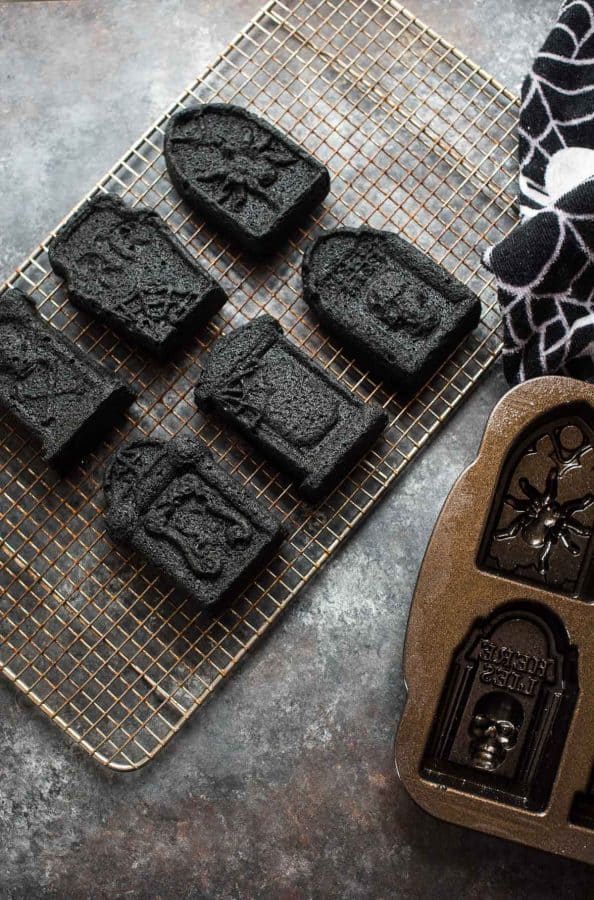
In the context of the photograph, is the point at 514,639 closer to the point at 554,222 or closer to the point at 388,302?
the point at 388,302

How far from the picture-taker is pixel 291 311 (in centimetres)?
324

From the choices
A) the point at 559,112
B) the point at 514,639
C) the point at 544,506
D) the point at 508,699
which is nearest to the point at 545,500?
the point at 544,506

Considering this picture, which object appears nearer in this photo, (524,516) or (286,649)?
(524,516)

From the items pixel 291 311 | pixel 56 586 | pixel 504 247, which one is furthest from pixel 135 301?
pixel 504 247

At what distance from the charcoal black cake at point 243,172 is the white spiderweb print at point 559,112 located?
0.67 m

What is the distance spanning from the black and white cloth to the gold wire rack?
110 millimetres

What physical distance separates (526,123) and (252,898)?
8.43ft

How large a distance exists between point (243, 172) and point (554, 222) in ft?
3.19

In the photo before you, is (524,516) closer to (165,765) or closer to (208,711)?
(208,711)

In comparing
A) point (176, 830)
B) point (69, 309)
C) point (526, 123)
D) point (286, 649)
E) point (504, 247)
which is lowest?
point (176, 830)

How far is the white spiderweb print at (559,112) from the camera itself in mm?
3172

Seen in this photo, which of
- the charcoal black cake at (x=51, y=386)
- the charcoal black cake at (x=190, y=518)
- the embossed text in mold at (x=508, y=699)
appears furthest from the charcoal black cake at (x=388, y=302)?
the embossed text in mold at (x=508, y=699)

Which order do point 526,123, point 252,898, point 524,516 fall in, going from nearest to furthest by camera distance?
point 524,516, point 252,898, point 526,123

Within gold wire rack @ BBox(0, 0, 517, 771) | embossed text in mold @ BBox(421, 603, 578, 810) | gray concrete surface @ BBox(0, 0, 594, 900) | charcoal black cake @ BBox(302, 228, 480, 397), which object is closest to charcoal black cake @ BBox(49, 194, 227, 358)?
gold wire rack @ BBox(0, 0, 517, 771)
